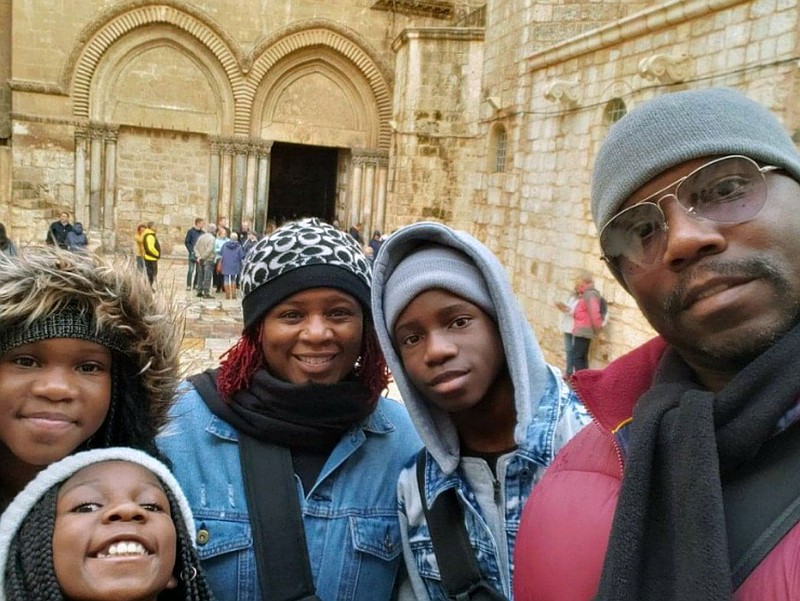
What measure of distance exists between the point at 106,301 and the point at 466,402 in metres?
0.96

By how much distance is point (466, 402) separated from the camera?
1.70m

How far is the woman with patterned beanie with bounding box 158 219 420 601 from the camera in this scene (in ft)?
5.77

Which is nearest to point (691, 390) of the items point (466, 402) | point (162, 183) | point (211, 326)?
point (466, 402)

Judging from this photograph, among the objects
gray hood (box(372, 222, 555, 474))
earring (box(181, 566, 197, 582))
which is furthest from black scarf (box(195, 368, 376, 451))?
earring (box(181, 566, 197, 582))

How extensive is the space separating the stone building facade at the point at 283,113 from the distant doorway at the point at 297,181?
9 cm

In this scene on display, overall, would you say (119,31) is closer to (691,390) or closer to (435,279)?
(435,279)

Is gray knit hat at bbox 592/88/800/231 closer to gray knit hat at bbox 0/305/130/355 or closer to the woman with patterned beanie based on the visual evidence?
the woman with patterned beanie

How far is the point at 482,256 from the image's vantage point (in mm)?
1747

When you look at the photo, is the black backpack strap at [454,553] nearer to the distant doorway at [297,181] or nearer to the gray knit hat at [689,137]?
the gray knit hat at [689,137]

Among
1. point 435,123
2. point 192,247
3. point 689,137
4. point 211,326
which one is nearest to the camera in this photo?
point 689,137

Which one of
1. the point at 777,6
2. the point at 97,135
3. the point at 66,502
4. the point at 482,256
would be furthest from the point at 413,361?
the point at 97,135

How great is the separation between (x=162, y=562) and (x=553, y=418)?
1.02 metres

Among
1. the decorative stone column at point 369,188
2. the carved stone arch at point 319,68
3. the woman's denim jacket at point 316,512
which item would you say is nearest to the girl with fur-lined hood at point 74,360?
Result: the woman's denim jacket at point 316,512

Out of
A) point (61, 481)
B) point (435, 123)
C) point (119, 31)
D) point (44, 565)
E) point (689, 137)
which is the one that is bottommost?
point (44, 565)
